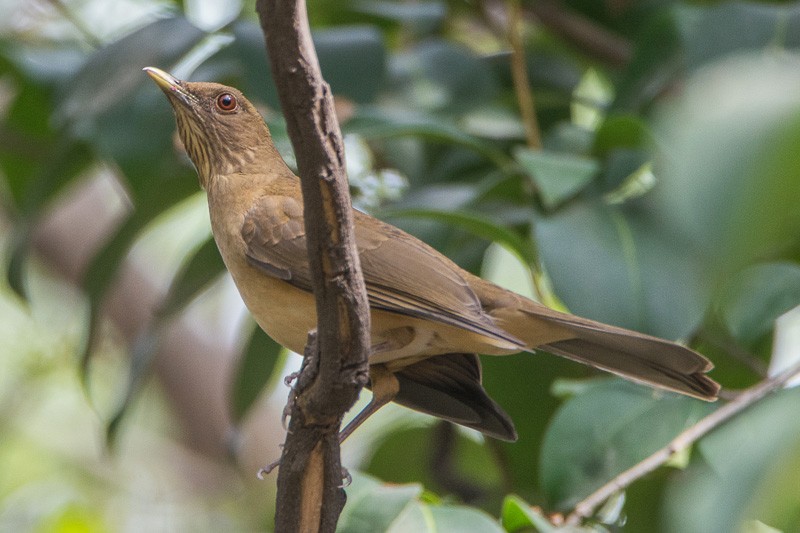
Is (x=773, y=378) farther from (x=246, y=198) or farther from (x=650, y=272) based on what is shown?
A: (x=246, y=198)

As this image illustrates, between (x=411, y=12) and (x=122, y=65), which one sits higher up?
(x=411, y=12)

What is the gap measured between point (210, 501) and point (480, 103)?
12.5ft

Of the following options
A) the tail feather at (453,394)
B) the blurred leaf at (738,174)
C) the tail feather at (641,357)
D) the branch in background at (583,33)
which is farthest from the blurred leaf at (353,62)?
the blurred leaf at (738,174)

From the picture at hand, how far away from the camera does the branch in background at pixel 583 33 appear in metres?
4.90

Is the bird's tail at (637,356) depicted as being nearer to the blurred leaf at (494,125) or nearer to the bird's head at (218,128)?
the bird's head at (218,128)

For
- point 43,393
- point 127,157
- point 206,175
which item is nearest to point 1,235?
point 43,393

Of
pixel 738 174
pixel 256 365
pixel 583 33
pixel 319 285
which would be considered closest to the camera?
pixel 738 174

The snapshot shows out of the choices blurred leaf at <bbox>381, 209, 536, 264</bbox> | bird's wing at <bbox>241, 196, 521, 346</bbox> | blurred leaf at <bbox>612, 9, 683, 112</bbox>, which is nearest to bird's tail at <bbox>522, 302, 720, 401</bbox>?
bird's wing at <bbox>241, 196, 521, 346</bbox>

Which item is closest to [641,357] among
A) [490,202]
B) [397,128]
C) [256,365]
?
[397,128]

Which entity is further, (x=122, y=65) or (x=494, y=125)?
(x=494, y=125)

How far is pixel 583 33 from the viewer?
4.92m

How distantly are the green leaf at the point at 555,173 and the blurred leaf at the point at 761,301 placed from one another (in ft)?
2.05

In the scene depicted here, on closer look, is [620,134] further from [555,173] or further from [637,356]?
[637,356]

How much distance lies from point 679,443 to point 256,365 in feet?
6.10
